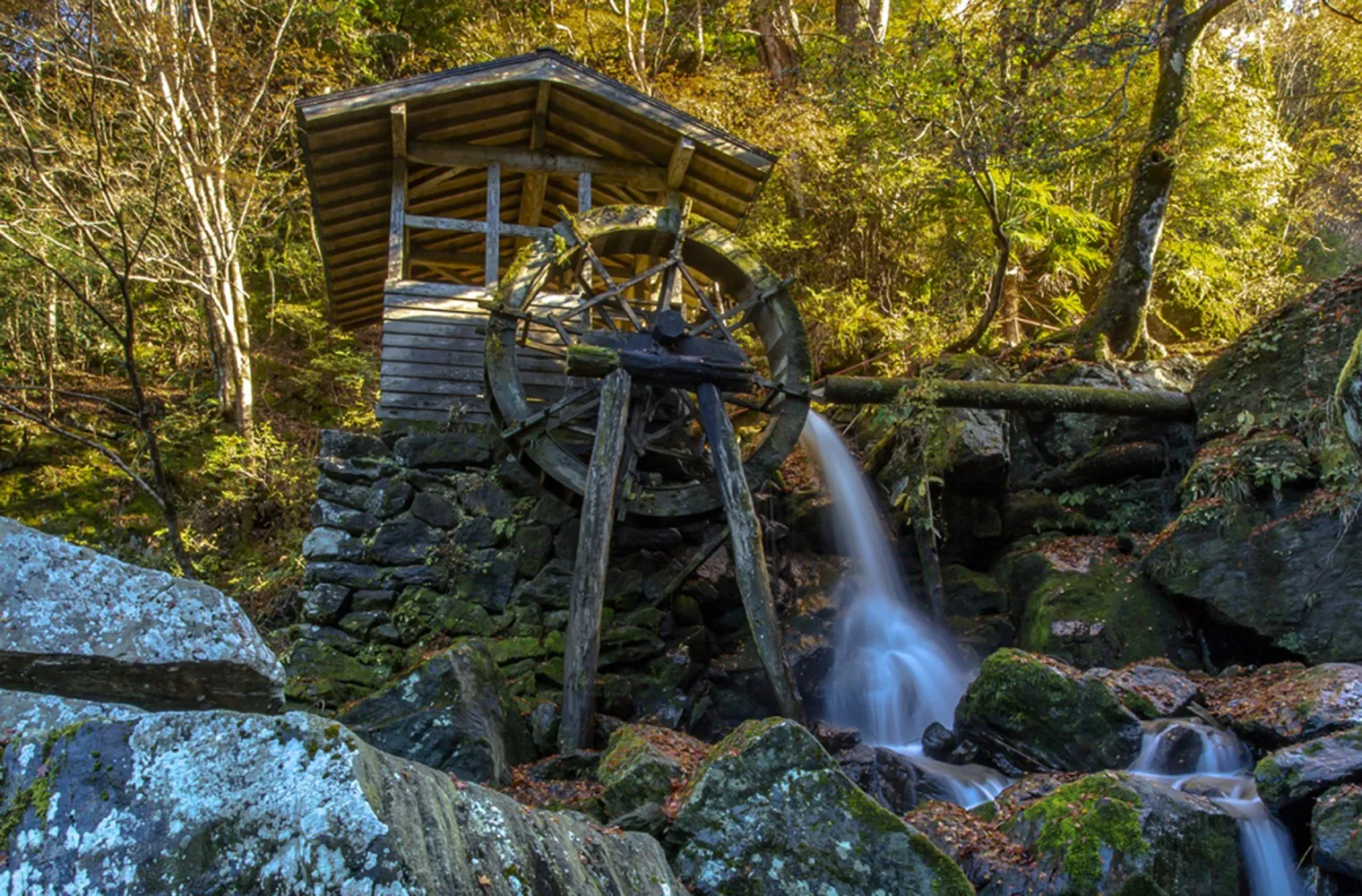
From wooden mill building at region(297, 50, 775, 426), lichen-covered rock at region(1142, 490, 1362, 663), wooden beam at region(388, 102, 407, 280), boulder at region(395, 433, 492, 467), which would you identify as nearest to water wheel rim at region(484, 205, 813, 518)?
boulder at region(395, 433, 492, 467)

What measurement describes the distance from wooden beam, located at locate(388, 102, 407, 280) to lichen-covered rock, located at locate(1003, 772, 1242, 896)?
8328mm

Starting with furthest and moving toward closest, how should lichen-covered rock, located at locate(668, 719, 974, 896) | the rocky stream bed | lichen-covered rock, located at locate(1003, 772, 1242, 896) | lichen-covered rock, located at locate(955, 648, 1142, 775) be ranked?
lichen-covered rock, located at locate(955, 648, 1142, 775) → lichen-covered rock, located at locate(1003, 772, 1242, 896) → lichen-covered rock, located at locate(668, 719, 974, 896) → the rocky stream bed

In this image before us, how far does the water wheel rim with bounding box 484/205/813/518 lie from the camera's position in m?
9.25

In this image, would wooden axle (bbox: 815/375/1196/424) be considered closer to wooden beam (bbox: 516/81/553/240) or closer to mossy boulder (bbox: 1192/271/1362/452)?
mossy boulder (bbox: 1192/271/1362/452)

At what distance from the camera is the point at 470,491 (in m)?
9.66

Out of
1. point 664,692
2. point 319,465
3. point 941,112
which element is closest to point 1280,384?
point 941,112

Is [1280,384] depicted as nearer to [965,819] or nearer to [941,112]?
[941,112]

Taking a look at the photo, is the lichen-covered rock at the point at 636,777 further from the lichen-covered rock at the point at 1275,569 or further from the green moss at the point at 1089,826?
the lichen-covered rock at the point at 1275,569

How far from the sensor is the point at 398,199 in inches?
429

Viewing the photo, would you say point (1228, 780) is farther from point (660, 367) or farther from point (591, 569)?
point (660, 367)

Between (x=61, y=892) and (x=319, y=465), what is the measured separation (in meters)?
8.39

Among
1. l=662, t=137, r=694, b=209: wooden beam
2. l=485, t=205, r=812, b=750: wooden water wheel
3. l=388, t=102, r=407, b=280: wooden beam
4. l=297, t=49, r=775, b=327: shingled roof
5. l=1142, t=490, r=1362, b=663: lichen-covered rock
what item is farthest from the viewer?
l=662, t=137, r=694, b=209: wooden beam

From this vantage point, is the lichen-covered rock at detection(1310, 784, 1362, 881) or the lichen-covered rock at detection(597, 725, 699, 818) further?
the lichen-covered rock at detection(597, 725, 699, 818)

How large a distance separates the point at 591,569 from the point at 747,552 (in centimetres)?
133
